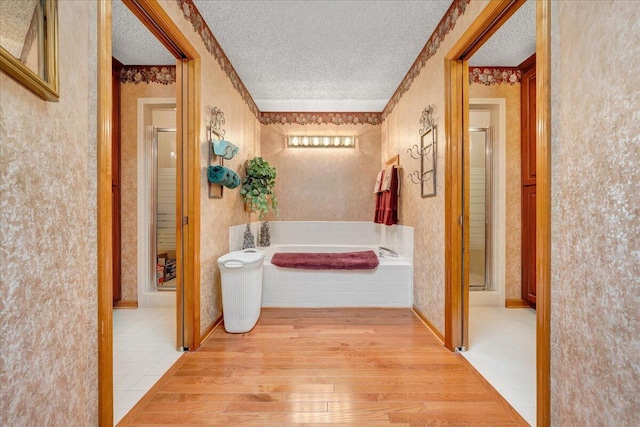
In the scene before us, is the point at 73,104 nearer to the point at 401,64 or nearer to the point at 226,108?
→ the point at 226,108

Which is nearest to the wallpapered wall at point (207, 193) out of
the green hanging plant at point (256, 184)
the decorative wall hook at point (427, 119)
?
the green hanging plant at point (256, 184)

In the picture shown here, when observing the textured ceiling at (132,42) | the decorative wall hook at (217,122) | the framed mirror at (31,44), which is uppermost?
the textured ceiling at (132,42)

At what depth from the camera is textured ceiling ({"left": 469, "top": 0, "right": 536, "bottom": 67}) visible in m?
2.02

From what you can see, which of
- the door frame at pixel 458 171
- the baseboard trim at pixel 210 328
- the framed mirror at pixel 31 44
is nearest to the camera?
the framed mirror at pixel 31 44

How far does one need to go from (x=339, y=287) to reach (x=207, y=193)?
5.19 ft

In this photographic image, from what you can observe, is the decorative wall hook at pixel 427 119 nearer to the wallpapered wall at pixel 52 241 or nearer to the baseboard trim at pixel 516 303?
the baseboard trim at pixel 516 303

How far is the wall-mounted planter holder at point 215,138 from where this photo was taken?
88.0 inches

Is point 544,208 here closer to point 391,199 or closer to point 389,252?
point 391,199

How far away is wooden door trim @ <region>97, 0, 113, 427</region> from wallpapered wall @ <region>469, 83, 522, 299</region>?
10.6 ft

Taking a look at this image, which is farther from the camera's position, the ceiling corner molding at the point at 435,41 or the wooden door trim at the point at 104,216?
the ceiling corner molding at the point at 435,41

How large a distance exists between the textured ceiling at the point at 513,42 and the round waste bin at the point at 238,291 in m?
2.64

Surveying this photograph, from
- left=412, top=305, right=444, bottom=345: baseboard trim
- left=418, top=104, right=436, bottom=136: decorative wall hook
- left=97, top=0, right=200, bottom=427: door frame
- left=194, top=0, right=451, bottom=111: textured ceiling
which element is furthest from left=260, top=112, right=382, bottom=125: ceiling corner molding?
left=412, top=305, right=444, bottom=345: baseboard trim

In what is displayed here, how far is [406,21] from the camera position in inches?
81.6

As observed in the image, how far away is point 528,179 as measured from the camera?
2730 mm
